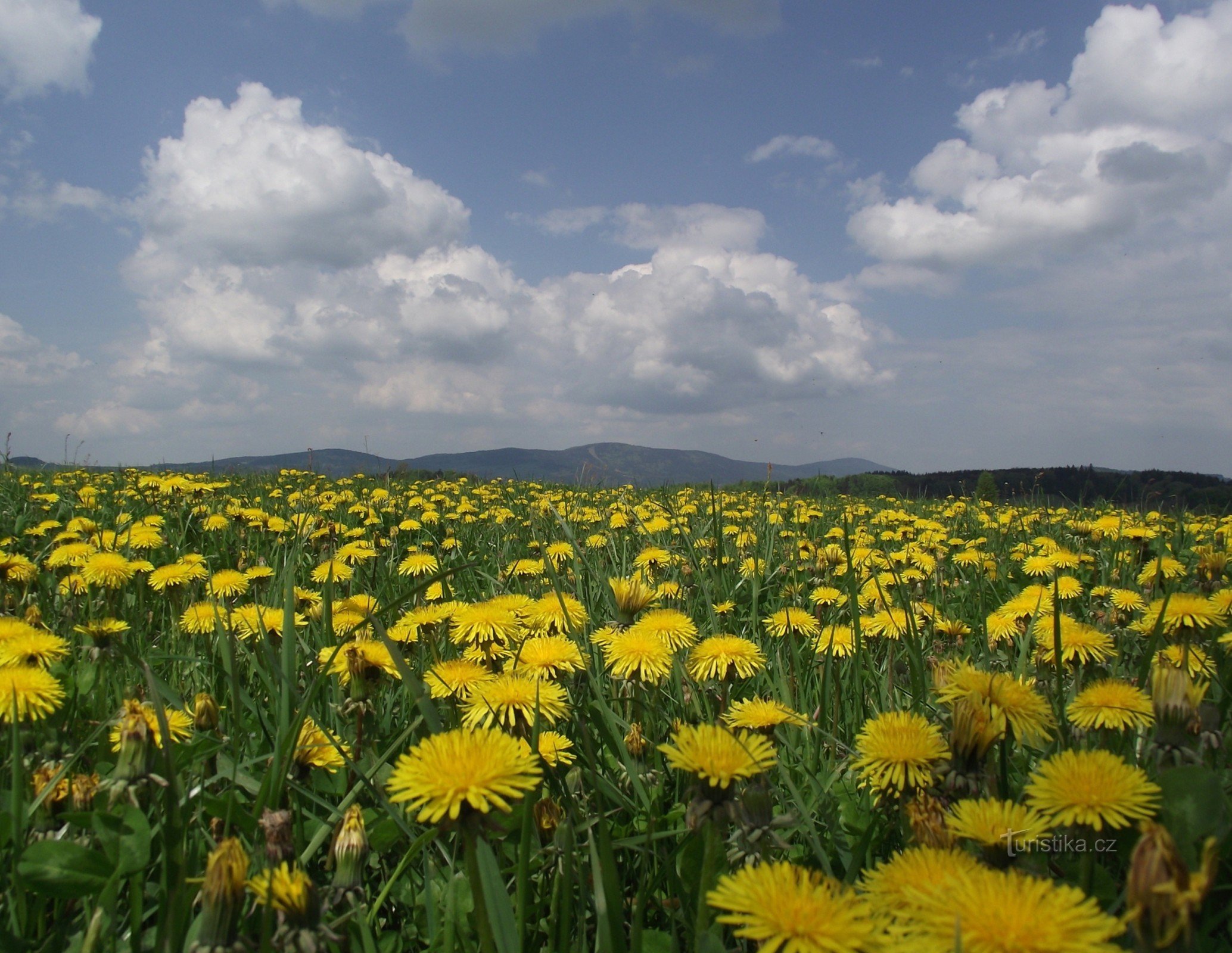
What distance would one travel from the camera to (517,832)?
1542 millimetres

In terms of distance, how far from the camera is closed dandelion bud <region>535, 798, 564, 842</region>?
1.47 meters

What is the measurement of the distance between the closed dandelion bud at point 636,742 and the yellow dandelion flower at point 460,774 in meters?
0.72

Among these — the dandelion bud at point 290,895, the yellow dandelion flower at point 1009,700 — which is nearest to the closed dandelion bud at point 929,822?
the yellow dandelion flower at point 1009,700

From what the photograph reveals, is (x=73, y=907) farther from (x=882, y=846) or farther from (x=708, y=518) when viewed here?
(x=708, y=518)

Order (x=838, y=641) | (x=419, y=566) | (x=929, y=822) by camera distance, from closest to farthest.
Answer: (x=929, y=822) → (x=838, y=641) → (x=419, y=566)

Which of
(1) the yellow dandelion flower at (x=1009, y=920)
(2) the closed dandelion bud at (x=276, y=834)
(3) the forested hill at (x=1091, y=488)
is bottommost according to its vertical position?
(2) the closed dandelion bud at (x=276, y=834)

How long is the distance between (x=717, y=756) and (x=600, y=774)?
77cm

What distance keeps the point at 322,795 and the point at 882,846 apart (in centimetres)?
138

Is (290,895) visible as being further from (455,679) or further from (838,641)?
(838,641)

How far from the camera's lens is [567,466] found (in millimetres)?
96875

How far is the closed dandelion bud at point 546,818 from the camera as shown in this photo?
4.83ft

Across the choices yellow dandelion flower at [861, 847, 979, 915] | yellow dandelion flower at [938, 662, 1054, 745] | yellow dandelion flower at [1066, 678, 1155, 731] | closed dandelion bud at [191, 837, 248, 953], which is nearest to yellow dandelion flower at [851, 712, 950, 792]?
yellow dandelion flower at [938, 662, 1054, 745]

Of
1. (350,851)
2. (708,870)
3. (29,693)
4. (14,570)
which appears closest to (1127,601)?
(708,870)

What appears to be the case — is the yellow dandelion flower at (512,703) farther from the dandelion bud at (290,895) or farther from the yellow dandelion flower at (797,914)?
the yellow dandelion flower at (797,914)
